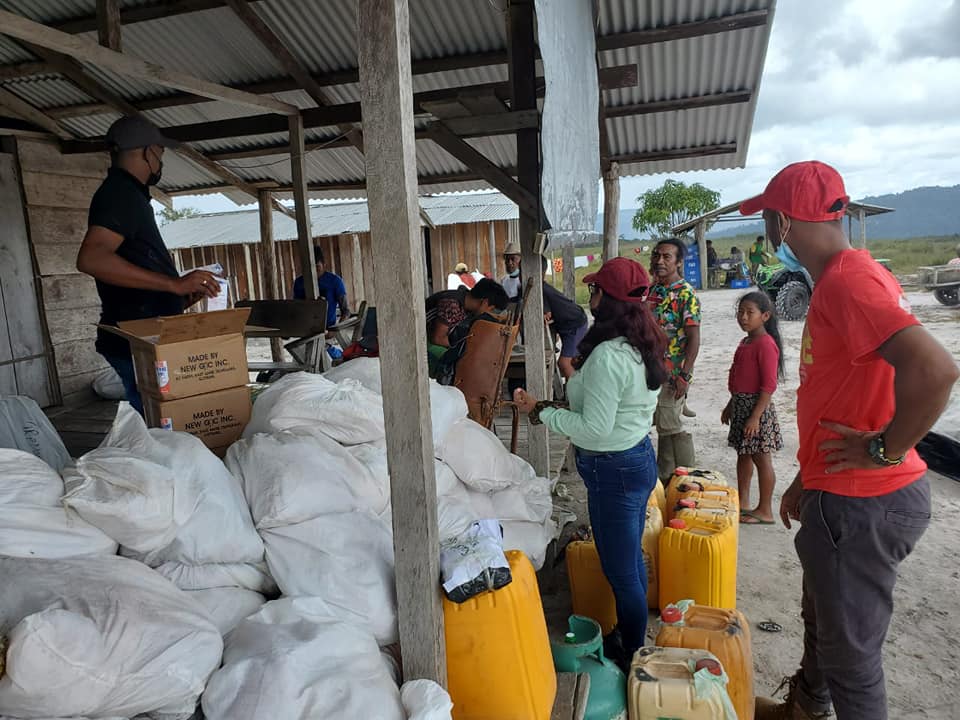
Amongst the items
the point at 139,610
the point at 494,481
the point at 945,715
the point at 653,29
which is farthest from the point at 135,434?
the point at 653,29

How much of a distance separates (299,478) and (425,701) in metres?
0.81

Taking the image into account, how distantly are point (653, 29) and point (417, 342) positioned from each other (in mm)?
3919

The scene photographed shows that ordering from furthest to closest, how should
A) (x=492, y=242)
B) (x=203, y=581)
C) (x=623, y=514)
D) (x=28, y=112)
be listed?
(x=492, y=242) → (x=28, y=112) → (x=623, y=514) → (x=203, y=581)

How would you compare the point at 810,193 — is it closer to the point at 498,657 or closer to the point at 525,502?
the point at 498,657

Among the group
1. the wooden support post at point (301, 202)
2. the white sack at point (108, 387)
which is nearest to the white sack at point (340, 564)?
the wooden support post at point (301, 202)

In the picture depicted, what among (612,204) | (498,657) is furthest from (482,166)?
(612,204)

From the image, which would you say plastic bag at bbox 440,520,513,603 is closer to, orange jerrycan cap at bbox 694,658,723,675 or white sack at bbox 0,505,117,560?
orange jerrycan cap at bbox 694,658,723,675

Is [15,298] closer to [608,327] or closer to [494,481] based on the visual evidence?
[494,481]

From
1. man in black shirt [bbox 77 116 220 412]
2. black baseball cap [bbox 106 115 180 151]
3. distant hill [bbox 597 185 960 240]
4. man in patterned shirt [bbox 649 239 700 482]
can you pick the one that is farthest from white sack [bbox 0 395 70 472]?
distant hill [bbox 597 185 960 240]

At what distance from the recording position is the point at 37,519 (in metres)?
1.60

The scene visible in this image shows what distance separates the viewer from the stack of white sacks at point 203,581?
1375mm

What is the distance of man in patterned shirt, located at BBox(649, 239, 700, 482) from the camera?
430 cm

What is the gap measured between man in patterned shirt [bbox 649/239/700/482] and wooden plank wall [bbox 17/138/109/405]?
480 centimetres

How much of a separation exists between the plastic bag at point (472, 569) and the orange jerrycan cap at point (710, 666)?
686 millimetres
